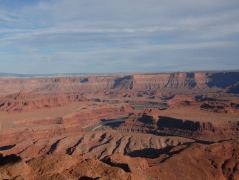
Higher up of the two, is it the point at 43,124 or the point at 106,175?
the point at 106,175

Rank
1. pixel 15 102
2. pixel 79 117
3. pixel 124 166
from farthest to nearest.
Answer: pixel 15 102 → pixel 79 117 → pixel 124 166

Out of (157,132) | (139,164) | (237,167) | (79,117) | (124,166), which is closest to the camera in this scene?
(124,166)

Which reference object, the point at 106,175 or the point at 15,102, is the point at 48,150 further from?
the point at 15,102

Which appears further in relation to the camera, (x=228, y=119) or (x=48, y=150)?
(x=228, y=119)

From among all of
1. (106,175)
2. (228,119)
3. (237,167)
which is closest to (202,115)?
(228,119)

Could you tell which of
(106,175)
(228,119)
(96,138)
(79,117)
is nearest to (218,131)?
(228,119)

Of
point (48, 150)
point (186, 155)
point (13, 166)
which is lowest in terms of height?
point (48, 150)
